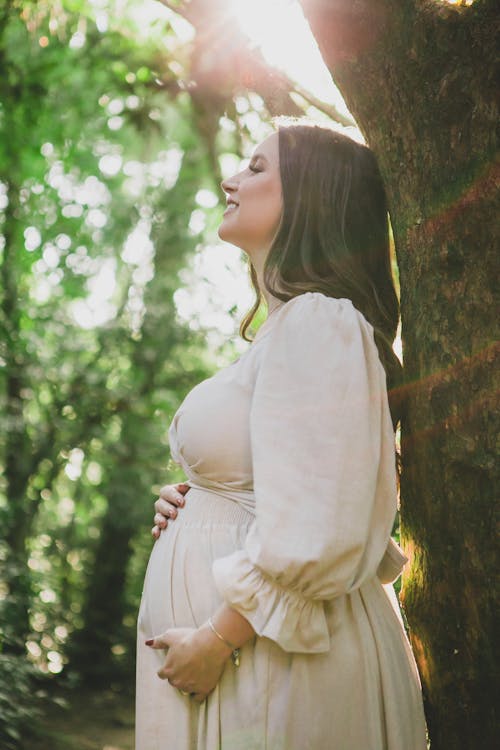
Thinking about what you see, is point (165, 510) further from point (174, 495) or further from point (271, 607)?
point (271, 607)

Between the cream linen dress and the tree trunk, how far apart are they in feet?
0.43

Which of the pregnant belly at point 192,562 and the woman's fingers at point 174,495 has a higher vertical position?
the woman's fingers at point 174,495

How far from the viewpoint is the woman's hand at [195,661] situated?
176cm

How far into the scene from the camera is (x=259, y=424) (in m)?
1.77

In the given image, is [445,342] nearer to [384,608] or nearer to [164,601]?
[384,608]

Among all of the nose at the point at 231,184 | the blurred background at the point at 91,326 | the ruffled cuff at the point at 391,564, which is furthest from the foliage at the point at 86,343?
the ruffled cuff at the point at 391,564

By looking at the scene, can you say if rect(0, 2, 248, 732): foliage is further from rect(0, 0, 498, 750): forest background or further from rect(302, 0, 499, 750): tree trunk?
rect(302, 0, 499, 750): tree trunk

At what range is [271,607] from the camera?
5.56 ft

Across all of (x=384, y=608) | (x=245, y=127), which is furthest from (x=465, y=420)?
(x=245, y=127)

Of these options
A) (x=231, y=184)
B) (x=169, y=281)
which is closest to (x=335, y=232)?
(x=231, y=184)

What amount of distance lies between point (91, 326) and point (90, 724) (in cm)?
427

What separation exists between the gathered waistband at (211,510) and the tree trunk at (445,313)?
0.45 metres

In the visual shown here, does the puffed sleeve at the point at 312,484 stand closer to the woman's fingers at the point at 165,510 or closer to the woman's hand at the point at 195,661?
the woman's hand at the point at 195,661

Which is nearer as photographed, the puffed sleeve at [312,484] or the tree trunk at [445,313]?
the puffed sleeve at [312,484]
